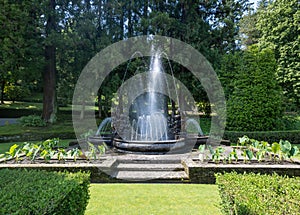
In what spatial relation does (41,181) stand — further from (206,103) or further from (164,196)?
(206,103)

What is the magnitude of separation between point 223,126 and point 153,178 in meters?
9.40

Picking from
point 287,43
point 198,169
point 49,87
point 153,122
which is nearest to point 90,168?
point 198,169

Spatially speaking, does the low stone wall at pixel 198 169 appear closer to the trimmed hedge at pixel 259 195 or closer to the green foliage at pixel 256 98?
the trimmed hedge at pixel 259 195

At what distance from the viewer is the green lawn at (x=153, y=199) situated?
3.76 m

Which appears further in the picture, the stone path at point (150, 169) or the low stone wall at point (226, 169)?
the stone path at point (150, 169)

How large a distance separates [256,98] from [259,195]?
37.1 feet

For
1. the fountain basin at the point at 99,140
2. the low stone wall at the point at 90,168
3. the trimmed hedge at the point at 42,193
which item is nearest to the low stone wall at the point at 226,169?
the low stone wall at the point at 90,168

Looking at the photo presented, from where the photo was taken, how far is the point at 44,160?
19.9ft

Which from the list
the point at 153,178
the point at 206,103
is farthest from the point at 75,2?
the point at 153,178

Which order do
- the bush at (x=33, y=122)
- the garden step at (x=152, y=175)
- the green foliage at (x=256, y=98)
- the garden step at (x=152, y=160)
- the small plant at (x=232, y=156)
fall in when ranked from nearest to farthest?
the garden step at (x=152, y=175)
the small plant at (x=232, y=156)
the garden step at (x=152, y=160)
the green foliage at (x=256, y=98)
the bush at (x=33, y=122)

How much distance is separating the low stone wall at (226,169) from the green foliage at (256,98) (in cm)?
772

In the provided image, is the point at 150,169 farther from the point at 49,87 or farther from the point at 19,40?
the point at 49,87

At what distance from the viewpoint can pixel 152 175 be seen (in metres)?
5.65

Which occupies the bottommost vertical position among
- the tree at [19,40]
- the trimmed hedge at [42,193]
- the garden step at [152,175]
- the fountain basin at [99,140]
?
the garden step at [152,175]
